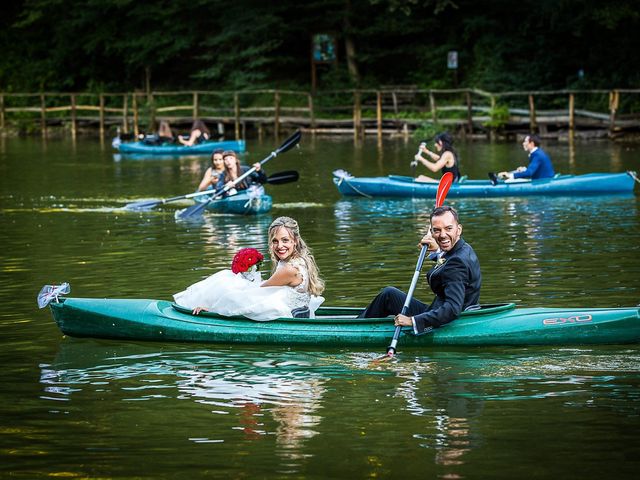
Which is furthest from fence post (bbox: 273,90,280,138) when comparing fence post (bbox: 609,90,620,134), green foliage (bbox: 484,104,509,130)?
fence post (bbox: 609,90,620,134)

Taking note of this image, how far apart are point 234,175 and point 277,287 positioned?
981 centimetres

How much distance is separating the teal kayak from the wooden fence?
20.6ft

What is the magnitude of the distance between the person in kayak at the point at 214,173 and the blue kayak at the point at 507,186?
8.33 feet

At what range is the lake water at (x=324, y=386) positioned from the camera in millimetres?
7098

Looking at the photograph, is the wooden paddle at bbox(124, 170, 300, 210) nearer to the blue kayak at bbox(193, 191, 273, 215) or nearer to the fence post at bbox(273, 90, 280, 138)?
the blue kayak at bbox(193, 191, 273, 215)

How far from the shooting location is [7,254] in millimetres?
15469

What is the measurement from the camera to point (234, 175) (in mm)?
19422

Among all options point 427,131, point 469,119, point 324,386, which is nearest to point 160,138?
point 427,131

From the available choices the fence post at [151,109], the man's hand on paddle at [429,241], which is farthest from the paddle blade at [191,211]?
the fence post at [151,109]

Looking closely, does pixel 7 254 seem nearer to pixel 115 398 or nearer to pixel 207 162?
pixel 115 398

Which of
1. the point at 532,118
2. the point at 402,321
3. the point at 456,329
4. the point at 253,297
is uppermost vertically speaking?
the point at 532,118

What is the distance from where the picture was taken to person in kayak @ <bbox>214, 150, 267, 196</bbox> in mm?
19266

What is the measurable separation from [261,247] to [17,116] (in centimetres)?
3492

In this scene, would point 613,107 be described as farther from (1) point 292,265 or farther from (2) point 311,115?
(1) point 292,265
